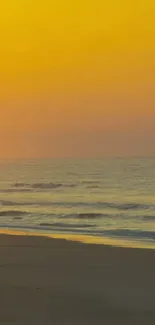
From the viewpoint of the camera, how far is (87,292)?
7742mm

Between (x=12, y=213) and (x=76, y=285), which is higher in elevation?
(x=76, y=285)

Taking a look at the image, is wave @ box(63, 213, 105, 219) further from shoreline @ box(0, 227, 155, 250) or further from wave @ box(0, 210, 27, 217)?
shoreline @ box(0, 227, 155, 250)

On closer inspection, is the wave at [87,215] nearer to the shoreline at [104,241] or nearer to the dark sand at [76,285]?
the shoreline at [104,241]

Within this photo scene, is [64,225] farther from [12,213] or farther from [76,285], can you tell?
[76,285]

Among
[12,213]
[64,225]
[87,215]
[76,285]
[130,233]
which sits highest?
[76,285]

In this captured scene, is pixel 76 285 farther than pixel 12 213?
No

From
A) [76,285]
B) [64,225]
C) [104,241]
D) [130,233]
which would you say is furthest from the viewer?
[64,225]

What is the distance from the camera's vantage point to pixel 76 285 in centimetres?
820

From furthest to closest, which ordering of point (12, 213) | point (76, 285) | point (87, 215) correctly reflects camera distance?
1. point (12, 213)
2. point (87, 215)
3. point (76, 285)

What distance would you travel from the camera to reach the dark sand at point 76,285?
642 centimetres

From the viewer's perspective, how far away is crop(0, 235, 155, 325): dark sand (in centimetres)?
642

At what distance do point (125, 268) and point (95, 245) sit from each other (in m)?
3.32

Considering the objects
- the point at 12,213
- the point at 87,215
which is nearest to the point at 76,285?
the point at 87,215

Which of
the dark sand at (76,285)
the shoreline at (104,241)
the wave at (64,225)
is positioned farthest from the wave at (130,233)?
the dark sand at (76,285)
